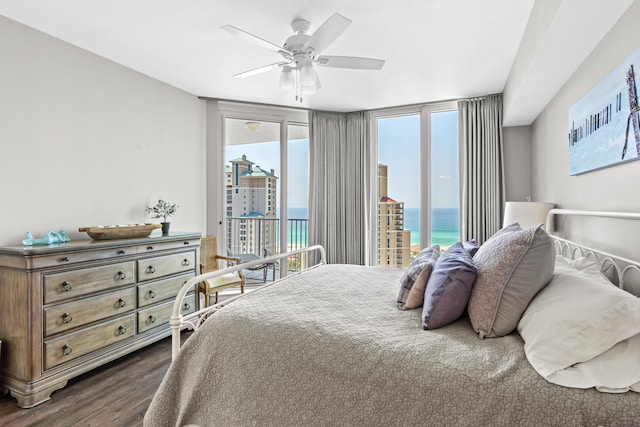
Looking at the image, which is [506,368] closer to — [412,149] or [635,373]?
[635,373]

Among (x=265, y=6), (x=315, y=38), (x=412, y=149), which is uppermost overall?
(x=265, y=6)

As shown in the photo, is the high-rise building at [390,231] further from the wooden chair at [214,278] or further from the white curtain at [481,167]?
the wooden chair at [214,278]

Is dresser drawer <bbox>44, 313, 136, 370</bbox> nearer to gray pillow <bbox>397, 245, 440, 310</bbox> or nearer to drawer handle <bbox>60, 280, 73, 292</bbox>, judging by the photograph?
drawer handle <bbox>60, 280, 73, 292</bbox>

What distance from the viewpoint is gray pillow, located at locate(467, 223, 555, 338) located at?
4.16 feet

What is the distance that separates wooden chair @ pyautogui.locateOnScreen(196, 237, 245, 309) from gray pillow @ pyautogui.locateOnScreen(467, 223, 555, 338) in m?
2.57

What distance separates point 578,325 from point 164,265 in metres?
2.95

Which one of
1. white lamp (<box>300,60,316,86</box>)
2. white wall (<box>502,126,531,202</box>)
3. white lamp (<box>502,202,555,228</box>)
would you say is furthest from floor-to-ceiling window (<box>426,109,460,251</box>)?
white lamp (<box>300,60,316,86</box>)

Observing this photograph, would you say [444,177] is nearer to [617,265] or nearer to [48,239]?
[617,265]

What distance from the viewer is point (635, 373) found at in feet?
3.09

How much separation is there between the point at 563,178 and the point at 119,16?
11.2 feet

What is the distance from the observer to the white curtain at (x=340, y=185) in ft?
14.5

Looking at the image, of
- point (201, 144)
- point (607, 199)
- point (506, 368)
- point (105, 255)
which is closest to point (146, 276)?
point (105, 255)

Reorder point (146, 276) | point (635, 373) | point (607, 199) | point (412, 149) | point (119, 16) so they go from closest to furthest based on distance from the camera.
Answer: point (635, 373)
point (607, 199)
point (119, 16)
point (146, 276)
point (412, 149)

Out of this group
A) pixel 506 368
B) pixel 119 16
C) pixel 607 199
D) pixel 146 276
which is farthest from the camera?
pixel 146 276
